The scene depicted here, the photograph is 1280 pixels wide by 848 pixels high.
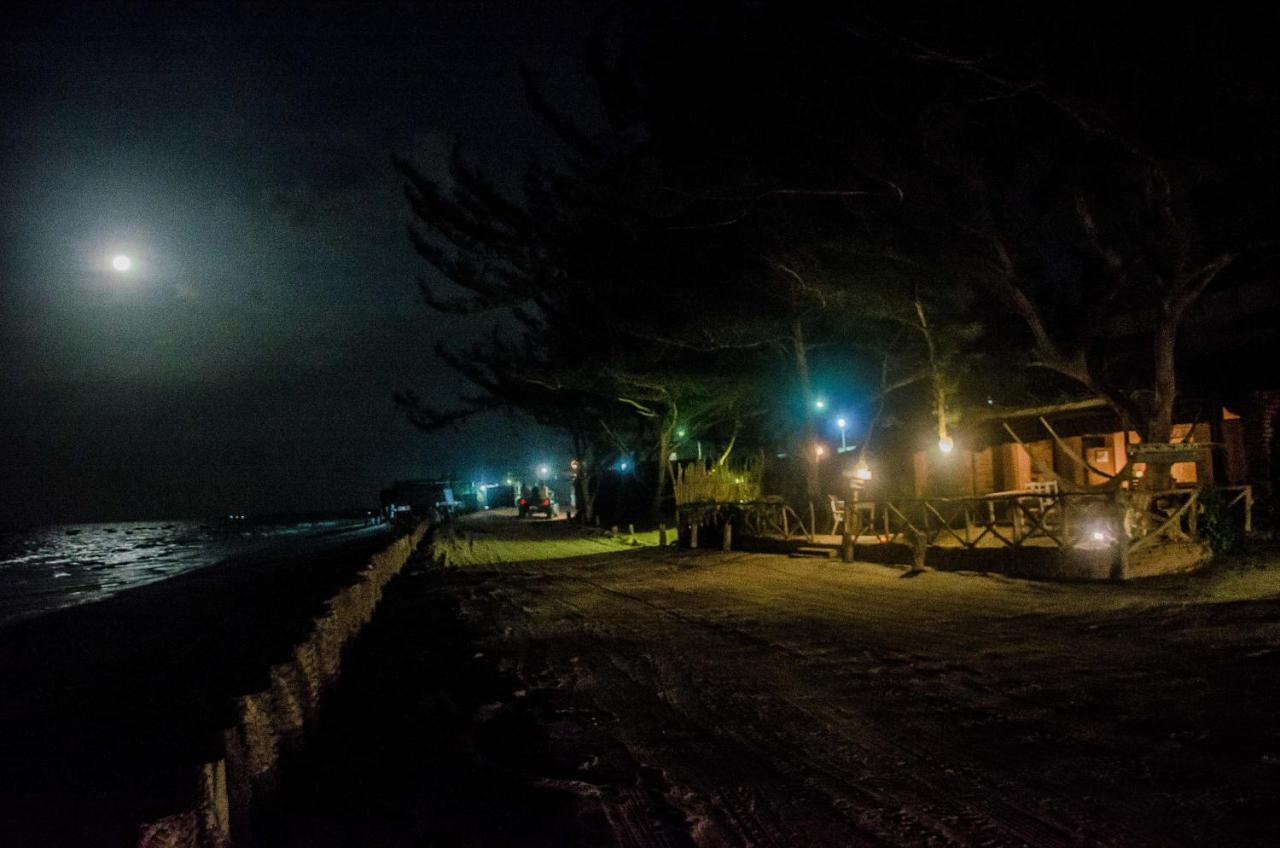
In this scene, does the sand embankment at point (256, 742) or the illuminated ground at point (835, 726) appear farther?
the illuminated ground at point (835, 726)

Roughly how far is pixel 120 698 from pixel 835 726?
1082 centimetres

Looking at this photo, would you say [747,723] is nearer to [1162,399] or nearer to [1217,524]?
[1217,524]

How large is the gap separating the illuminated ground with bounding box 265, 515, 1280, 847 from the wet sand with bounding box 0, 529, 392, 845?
1.45 meters

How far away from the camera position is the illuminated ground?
14.8ft

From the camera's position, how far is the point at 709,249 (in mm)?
18688

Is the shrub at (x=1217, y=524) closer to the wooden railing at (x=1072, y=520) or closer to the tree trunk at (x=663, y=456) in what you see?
the wooden railing at (x=1072, y=520)

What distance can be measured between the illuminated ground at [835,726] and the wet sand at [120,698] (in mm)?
1447

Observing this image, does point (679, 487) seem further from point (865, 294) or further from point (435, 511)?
point (435, 511)

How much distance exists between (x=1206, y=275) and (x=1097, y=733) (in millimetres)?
11446

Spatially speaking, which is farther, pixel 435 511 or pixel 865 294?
pixel 435 511

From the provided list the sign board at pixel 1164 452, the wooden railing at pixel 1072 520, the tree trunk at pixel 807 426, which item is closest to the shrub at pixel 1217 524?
the wooden railing at pixel 1072 520

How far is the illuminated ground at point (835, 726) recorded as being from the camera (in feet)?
14.8

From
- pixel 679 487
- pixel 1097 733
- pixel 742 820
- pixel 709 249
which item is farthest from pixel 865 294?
pixel 742 820

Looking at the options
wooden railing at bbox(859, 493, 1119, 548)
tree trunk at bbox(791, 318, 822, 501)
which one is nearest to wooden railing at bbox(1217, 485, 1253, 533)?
wooden railing at bbox(859, 493, 1119, 548)
